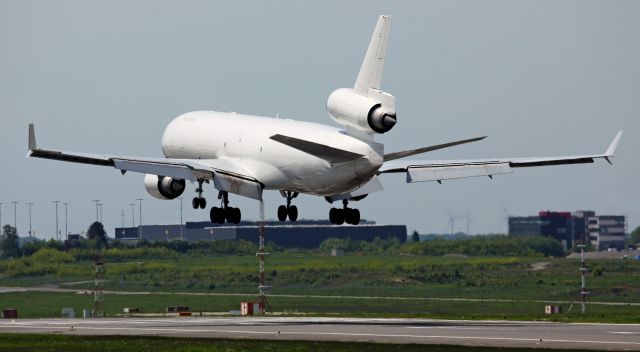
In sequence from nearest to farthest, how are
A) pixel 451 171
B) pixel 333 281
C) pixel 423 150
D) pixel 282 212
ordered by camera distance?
1. pixel 423 150
2. pixel 451 171
3. pixel 282 212
4. pixel 333 281

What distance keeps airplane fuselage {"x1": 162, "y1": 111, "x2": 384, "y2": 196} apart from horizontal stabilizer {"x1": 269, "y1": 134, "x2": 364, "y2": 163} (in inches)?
13.3

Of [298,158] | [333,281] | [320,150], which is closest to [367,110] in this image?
[320,150]

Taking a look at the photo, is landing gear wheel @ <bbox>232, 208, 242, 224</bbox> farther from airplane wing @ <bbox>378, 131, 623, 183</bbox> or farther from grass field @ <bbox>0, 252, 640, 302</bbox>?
grass field @ <bbox>0, 252, 640, 302</bbox>

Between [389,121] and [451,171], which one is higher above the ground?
[389,121]

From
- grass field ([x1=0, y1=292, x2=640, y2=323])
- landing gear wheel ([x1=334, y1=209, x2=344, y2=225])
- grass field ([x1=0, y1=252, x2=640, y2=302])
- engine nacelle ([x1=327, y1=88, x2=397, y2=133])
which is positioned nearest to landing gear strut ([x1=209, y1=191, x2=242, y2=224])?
landing gear wheel ([x1=334, y1=209, x2=344, y2=225])

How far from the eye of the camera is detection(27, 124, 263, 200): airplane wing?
82125mm

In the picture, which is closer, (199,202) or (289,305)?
(199,202)

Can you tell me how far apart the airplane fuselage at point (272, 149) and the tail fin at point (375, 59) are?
3149 mm

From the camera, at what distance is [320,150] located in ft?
257

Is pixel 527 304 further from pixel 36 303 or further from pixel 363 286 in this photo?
pixel 36 303

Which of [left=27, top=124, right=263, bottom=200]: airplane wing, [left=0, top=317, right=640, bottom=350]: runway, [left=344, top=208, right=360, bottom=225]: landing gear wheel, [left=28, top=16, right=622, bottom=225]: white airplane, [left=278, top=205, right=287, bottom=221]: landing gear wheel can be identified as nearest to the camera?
[left=0, top=317, right=640, bottom=350]: runway

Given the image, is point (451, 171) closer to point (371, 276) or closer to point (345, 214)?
point (345, 214)

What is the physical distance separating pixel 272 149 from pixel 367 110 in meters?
10.9

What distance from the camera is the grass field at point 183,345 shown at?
63875 millimetres
